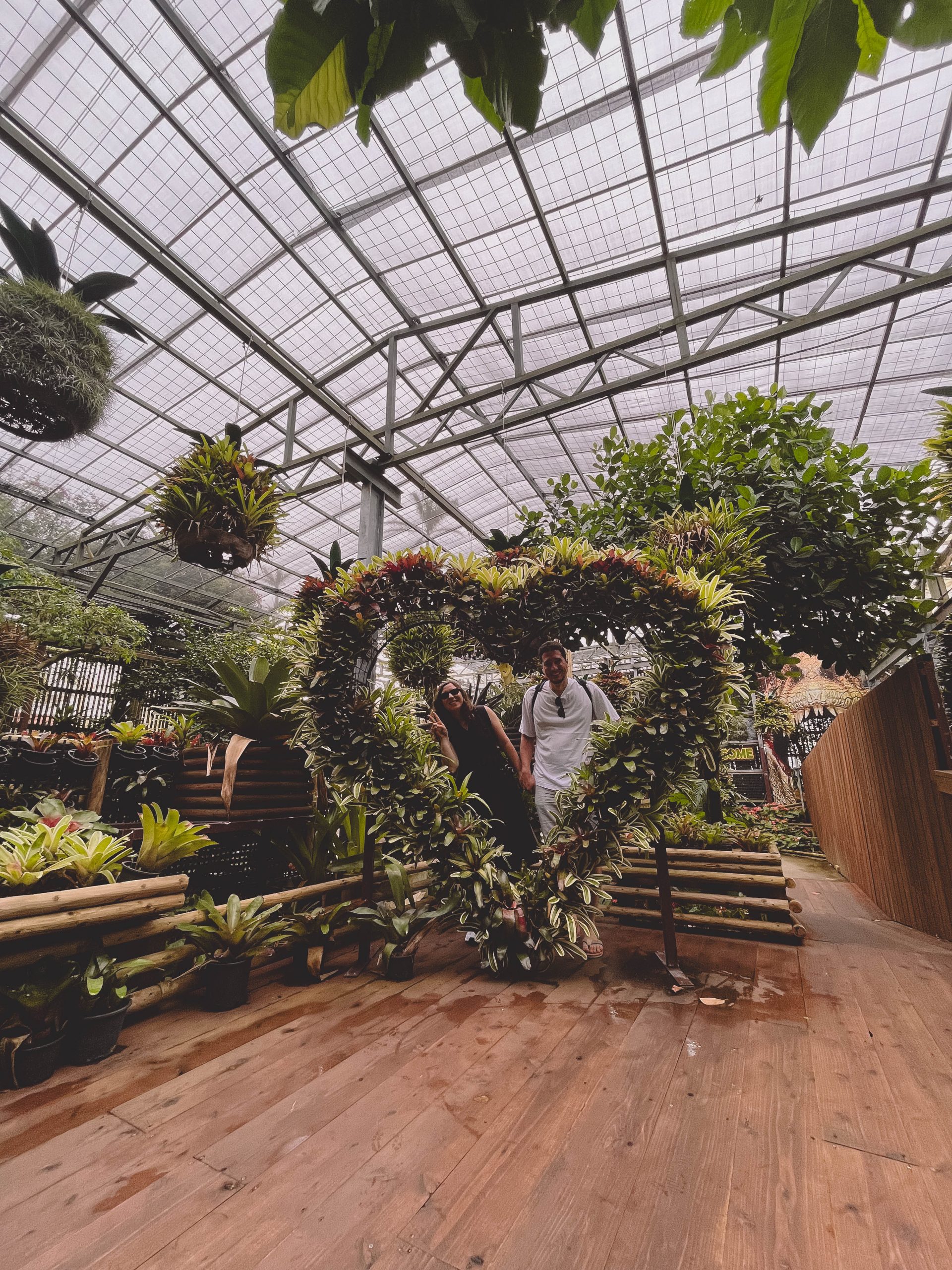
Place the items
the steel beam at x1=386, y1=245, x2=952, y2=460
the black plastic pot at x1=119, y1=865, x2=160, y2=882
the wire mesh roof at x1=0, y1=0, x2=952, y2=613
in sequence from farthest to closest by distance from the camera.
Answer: the steel beam at x1=386, y1=245, x2=952, y2=460, the wire mesh roof at x1=0, y1=0, x2=952, y2=613, the black plastic pot at x1=119, y1=865, x2=160, y2=882

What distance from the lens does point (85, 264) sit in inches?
197

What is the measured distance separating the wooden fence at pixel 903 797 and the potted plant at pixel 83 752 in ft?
13.9

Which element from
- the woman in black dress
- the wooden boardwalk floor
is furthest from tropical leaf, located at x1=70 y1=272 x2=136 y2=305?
the wooden boardwalk floor

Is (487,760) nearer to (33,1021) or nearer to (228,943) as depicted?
(228,943)

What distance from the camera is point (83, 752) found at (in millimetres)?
3066

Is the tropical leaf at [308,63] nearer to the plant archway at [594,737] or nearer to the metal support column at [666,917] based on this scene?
the plant archway at [594,737]

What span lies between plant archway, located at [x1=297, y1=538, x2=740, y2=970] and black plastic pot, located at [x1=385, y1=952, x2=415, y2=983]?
315 millimetres

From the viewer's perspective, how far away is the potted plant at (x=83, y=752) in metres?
2.78

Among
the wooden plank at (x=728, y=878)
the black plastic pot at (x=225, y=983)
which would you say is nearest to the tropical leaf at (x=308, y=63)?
the black plastic pot at (x=225, y=983)

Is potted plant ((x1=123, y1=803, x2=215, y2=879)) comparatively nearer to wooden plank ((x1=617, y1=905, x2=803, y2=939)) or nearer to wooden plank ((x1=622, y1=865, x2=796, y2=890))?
wooden plank ((x1=622, y1=865, x2=796, y2=890))

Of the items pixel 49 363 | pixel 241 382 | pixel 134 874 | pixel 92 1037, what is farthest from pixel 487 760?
pixel 241 382

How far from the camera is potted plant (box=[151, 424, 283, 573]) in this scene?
2.79m

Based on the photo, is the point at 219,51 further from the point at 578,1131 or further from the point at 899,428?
the point at 899,428

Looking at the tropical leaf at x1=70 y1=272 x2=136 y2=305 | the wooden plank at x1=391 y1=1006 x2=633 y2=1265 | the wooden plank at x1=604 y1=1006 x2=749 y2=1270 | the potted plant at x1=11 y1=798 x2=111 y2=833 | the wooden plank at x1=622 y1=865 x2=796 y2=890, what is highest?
the tropical leaf at x1=70 y1=272 x2=136 y2=305
